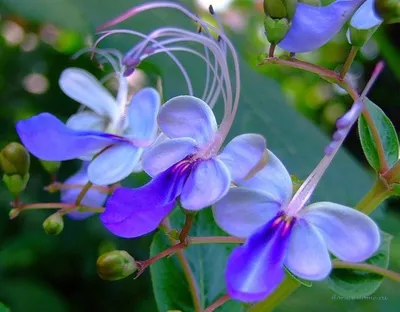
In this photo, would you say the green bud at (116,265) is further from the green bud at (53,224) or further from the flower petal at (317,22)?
the flower petal at (317,22)

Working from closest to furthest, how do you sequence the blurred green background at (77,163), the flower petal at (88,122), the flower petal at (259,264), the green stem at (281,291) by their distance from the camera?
1. the flower petal at (259,264)
2. the green stem at (281,291)
3. the flower petal at (88,122)
4. the blurred green background at (77,163)

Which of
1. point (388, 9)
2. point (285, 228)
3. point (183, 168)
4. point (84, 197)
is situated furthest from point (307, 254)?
point (84, 197)

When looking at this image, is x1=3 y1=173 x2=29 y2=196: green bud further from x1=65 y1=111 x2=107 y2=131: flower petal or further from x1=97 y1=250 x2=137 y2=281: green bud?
x1=97 y1=250 x2=137 y2=281: green bud

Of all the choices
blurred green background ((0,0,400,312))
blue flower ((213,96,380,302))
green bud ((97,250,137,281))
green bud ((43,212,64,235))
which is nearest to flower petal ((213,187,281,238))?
blue flower ((213,96,380,302))

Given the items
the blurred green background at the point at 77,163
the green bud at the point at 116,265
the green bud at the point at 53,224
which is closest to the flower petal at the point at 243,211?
the green bud at the point at 116,265

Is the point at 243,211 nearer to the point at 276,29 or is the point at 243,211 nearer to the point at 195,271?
the point at 276,29

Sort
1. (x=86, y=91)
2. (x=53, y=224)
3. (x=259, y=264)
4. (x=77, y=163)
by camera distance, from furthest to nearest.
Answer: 1. (x=77, y=163)
2. (x=86, y=91)
3. (x=53, y=224)
4. (x=259, y=264)

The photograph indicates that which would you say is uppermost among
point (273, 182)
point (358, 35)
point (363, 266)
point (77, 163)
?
point (358, 35)
